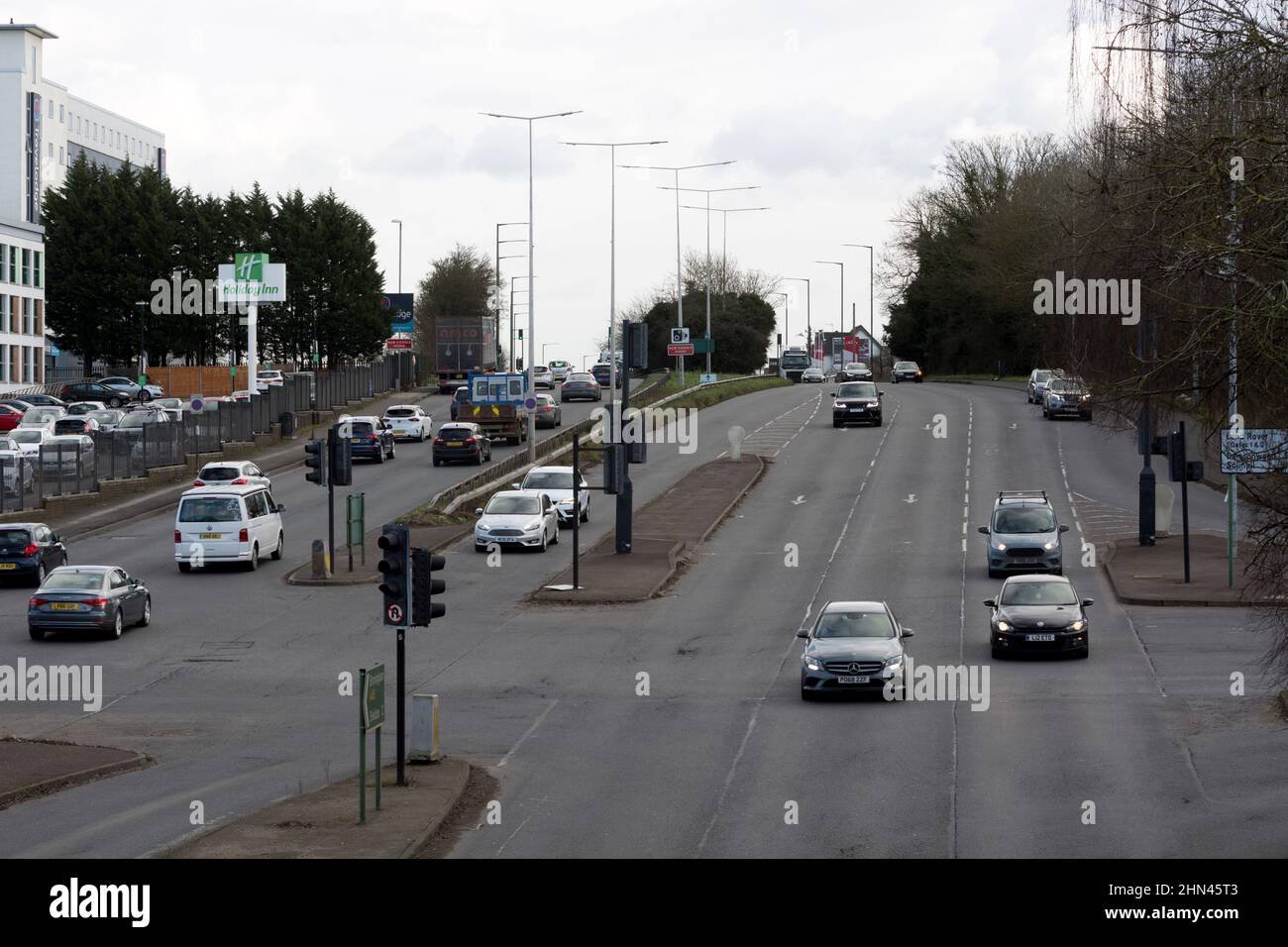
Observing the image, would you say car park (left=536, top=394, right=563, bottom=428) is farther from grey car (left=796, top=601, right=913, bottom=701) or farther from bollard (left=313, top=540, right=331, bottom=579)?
grey car (left=796, top=601, right=913, bottom=701)

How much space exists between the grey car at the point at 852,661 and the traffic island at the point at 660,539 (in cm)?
Answer: 985

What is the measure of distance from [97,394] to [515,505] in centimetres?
5119

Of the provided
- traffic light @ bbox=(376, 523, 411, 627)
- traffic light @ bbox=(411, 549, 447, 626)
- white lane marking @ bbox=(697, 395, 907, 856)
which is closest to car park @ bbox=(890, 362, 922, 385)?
white lane marking @ bbox=(697, 395, 907, 856)

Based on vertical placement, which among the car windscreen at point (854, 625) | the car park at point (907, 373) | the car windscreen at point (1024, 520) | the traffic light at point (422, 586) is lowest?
the car windscreen at point (854, 625)

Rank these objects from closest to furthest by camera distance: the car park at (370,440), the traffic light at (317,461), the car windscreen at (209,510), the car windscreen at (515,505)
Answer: the traffic light at (317,461)
the car windscreen at (209,510)
the car windscreen at (515,505)
the car park at (370,440)

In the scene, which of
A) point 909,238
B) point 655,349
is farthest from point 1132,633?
point 655,349

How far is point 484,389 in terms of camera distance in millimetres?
A: 66062

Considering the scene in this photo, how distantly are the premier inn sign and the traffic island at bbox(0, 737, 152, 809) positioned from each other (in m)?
58.2

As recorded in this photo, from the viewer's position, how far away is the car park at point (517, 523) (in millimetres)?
42156

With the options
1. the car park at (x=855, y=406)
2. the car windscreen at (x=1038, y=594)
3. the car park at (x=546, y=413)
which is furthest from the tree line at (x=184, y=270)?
the car windscreen at (x=1038, y=594)

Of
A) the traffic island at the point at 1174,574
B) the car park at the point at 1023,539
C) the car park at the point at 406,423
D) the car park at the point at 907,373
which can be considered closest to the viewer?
the traffic island at the point at 1174,574

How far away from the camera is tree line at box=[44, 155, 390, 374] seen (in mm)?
95312

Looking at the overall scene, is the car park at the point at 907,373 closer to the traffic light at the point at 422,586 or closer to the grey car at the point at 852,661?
the grey car at the point at 852,661

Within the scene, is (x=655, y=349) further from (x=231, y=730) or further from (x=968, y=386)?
(x=231, y=730)
